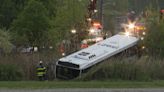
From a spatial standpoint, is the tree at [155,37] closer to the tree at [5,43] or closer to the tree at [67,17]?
the tree at [67,17]

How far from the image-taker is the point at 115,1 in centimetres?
9300

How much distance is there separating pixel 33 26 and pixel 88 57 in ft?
26.7

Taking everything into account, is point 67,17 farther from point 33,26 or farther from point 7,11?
point 7,11

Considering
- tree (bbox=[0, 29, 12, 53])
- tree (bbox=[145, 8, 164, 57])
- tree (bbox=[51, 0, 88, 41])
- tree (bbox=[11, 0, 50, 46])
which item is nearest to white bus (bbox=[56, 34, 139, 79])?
tree (bbox=[145, 8, 164, 57])

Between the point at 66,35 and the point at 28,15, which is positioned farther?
the point at 66,35

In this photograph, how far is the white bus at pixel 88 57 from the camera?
73.2ft

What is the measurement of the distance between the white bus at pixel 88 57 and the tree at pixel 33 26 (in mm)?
6076

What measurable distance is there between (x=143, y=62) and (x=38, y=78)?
222 inches

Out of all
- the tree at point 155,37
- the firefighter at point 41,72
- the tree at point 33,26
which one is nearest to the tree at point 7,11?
the tree at point 33,26

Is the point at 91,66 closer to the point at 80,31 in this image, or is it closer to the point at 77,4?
the point at 80,31

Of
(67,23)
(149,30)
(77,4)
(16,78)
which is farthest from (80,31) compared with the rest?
(16,78)

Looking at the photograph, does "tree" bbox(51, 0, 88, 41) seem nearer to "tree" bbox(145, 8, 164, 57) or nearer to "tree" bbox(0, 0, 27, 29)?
"tree" bbox(0, 0, 27, 29)

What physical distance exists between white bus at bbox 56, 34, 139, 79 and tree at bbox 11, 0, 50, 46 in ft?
19.9

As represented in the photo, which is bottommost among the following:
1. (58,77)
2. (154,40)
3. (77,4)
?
(58,77)
